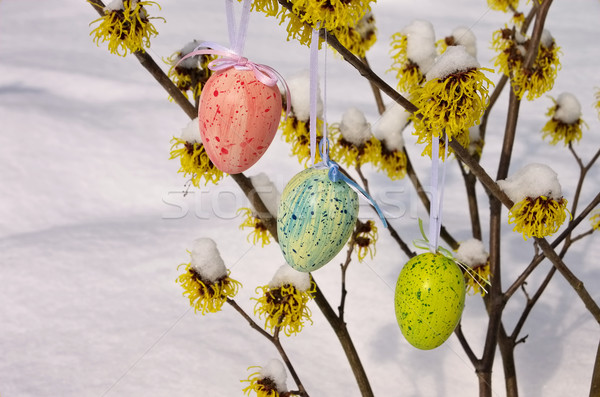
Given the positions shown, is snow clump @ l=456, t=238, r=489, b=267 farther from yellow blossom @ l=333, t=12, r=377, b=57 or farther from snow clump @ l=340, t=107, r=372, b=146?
yellow blossom @ l=333, t=12, r=377, b=57

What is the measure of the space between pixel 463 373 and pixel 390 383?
118mm

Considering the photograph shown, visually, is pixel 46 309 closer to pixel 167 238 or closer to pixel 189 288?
pixel 167 238

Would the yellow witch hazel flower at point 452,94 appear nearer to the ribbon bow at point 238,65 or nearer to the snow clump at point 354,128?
the ribbon bow at point 238,65

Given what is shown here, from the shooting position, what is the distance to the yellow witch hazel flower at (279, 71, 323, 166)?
1.97 feet

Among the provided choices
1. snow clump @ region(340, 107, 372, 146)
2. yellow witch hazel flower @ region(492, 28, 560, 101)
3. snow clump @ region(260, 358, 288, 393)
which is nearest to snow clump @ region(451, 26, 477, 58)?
yellow witch hazel flower @ region(492, 28, 560, 101)

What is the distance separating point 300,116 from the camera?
61cm

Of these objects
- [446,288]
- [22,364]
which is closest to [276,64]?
[22,364]

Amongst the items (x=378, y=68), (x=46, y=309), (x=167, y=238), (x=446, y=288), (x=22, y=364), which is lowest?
(x=446, y=288)

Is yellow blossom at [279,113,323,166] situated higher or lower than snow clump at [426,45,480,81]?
higher

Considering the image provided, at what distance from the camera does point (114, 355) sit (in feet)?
3.28

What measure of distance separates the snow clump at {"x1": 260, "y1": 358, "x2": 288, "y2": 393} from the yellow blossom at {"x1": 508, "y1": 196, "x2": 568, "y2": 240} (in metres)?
0.26

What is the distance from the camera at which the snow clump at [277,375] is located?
0.62m

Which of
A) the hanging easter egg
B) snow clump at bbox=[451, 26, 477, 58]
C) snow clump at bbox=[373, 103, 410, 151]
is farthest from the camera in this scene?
snow clump at bbox=[451, 26, 477, 58]

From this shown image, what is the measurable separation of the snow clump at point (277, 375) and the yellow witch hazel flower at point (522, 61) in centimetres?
37
